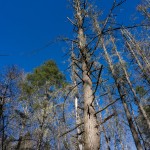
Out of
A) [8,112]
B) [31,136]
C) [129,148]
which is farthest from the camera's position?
[129,148]

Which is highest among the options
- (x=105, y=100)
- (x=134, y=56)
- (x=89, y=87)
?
(x=134, y=56)

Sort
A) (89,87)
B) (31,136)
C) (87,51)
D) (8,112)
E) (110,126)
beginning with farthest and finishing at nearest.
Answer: (110,126), (31,136), (8,112), (87,51), (89,87)

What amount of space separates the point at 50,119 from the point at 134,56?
8134 millimetres

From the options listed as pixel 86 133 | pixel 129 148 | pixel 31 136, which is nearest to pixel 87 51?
pixel 86 133

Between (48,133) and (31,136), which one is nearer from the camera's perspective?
(48,133)

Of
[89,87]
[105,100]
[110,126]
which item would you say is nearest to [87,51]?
[89,87]

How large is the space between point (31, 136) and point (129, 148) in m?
14.4

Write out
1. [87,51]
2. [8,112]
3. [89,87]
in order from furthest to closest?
[8,112] < [87,51] < [89,87]

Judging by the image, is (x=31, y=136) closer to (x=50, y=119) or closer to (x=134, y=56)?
(x=50, y=119)

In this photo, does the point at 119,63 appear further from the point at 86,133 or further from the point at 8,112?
the point at 86,133

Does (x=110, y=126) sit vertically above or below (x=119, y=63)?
below

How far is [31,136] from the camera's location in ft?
46.9

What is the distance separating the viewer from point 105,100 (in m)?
18.3

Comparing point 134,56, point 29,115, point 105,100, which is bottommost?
point 29,115
